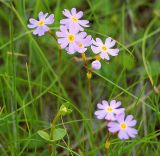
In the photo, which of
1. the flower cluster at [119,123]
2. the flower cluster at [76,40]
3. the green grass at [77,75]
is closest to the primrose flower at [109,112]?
the flower cluster at [119,123]

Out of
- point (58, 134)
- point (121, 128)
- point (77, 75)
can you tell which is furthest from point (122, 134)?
point (77, 75)

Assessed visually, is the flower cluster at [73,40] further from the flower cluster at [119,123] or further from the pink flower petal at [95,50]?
the flower cluster at [119,123]

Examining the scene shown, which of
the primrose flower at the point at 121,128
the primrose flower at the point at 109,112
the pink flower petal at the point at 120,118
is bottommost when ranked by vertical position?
the primrose flower at the point at 121,128

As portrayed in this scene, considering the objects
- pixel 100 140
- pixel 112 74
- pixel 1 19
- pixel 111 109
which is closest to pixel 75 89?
pixel 112 74

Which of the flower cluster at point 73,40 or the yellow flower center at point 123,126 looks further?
the flower cluster at point 73,40

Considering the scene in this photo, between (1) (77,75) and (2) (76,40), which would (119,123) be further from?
(1) (77,75)

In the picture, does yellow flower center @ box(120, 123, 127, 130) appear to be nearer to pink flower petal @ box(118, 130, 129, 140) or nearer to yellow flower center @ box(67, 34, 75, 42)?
pink flower petal @ box(118, 130, 129, 140)

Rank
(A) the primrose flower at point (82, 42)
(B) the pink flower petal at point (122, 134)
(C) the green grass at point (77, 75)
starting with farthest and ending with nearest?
(C) the green grass at point (77, 75), (A) the primrose flower at point (82, 42), (B) the pink flower petal at point (122, 134)

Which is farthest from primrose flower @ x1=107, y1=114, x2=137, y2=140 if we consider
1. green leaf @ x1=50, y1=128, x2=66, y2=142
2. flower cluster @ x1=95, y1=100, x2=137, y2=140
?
green leaf @ x1=50, y1=128, x2=66, y2=142
